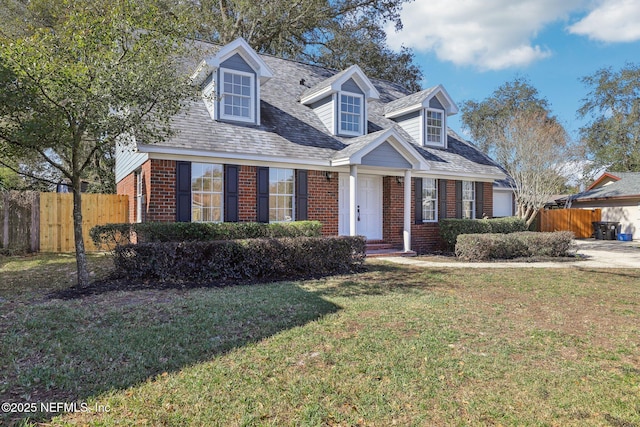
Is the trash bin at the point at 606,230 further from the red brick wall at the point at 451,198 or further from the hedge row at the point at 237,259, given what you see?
the hedge row at the point at 237,259

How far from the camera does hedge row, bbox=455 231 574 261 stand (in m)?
11.4

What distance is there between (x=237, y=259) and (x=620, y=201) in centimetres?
2427

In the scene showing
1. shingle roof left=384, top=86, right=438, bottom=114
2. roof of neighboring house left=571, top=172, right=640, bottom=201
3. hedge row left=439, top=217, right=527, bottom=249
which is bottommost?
hedge row left=439, top=217, right=527, bottom=249

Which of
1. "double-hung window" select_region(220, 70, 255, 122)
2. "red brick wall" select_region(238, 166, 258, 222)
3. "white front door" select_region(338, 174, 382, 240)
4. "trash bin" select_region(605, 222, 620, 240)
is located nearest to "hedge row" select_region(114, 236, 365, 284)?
"red brick wall" select_region(238, 166, 258, 222)

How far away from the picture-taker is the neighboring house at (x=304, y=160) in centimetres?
1030

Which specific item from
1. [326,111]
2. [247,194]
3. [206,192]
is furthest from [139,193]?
[326,111]

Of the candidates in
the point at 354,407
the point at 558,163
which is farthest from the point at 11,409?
the point at 558,163

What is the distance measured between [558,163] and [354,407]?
57.4 ft

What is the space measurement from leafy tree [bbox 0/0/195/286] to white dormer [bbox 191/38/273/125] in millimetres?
3760

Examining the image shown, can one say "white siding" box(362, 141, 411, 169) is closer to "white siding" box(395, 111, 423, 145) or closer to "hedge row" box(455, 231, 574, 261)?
"hedge row" box(455, 231, 574, 261)

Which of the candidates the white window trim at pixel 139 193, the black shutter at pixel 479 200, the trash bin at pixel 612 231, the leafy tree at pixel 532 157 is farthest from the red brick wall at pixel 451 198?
the trash bin at pixel 612 231

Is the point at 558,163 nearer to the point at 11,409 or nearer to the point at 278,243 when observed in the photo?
the point at 278,243

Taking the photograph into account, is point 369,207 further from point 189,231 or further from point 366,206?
point 189,231

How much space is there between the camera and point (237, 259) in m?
8.12
